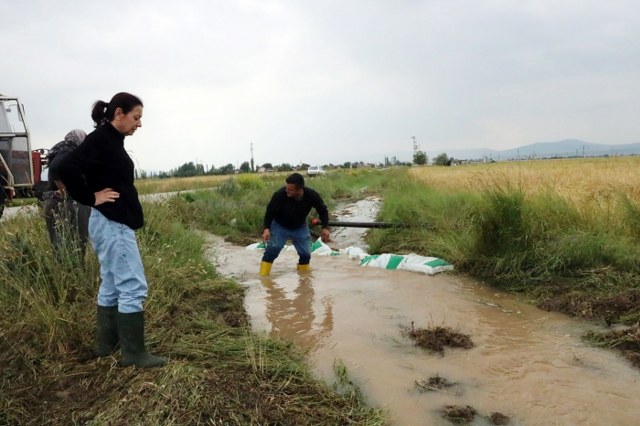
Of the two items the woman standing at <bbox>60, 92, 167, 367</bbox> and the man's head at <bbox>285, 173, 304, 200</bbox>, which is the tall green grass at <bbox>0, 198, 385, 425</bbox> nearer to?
the woman standing at <bbox>60, 92, 167, 367</bbox>

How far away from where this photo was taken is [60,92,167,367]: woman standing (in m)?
2.85

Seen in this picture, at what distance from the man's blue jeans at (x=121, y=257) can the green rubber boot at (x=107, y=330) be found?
0.53 feet

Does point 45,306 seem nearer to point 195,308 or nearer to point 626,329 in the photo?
point 195,308

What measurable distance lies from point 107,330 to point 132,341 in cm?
29

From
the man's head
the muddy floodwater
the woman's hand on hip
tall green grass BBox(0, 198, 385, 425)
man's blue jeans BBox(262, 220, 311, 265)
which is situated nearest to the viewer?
tall green grass BBox(0, 198, 385, 425)

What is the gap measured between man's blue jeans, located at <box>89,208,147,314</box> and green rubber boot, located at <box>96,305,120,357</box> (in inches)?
6.4

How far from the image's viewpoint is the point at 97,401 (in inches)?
103

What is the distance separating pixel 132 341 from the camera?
292cm

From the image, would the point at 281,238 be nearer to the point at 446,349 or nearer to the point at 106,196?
the point at 446,349

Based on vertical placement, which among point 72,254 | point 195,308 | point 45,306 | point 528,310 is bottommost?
point 528,310

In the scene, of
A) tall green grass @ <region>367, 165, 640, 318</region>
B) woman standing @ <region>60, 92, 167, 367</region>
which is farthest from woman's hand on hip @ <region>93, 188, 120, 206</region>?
tall green grass @ <region>367, 165, 640, 318</region>

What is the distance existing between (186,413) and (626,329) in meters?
3.60

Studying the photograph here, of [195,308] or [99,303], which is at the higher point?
[99,303]

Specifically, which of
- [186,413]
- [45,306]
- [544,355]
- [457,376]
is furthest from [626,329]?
[45,306]
